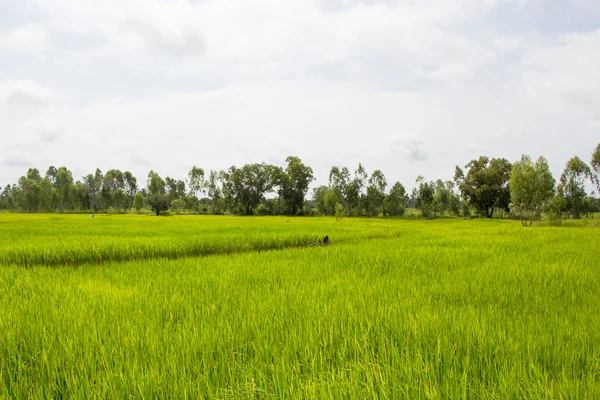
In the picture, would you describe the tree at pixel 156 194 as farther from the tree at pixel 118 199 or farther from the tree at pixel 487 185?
the tree at pixel 487 185

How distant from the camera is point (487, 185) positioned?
53.1 m

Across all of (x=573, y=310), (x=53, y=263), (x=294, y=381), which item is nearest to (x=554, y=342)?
(x=573, y=310)

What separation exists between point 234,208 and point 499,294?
70736mm

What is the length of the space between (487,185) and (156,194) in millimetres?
64649

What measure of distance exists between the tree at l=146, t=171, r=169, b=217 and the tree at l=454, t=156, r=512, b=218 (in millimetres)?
59478

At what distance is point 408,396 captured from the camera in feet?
5.32

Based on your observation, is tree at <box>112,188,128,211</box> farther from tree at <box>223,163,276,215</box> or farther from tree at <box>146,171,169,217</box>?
tree at <box>223,163,276,215</box>

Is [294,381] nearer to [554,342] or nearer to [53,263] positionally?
[554,342]

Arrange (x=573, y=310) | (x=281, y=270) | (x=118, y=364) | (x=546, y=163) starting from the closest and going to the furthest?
1. (x=118, y=364)
2. (x=573, y=310)
3. (x=281, y=270)
4. (x=546, y=163)

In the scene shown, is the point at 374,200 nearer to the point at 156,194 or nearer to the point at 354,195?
the point at 354,195

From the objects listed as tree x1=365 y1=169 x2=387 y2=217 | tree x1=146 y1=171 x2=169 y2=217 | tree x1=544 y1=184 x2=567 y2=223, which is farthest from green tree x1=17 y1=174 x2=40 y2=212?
tree x1=544 y1=184 x2=567 y2=223

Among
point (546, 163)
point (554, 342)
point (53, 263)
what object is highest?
point (546, 163)

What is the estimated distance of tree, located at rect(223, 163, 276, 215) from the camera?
69.9m

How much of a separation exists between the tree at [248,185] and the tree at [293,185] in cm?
332
